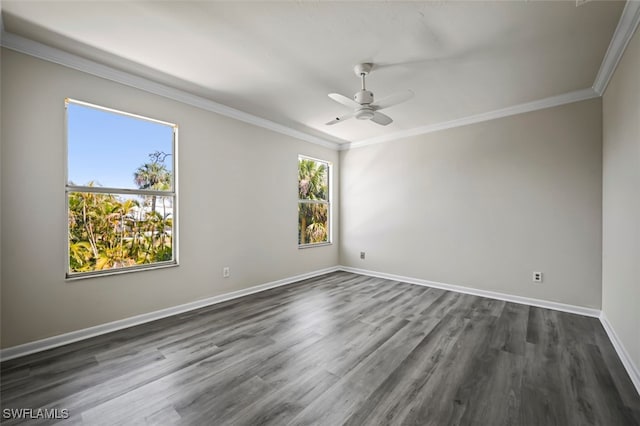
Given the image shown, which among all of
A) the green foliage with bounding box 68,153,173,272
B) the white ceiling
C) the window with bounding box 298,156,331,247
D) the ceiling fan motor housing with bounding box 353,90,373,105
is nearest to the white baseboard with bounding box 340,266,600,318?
the window with bounding box 298,156,331,247

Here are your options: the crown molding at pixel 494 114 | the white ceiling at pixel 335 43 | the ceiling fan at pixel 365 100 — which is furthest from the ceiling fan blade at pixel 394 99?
the crown molding at pixel 494 114

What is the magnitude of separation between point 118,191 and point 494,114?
4.88 meters

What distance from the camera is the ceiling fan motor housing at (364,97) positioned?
2732 mm

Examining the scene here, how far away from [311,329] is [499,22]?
3.13m

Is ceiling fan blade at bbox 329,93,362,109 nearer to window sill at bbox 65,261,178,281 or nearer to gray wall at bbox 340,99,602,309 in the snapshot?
gray wall at bbox 340,99,602,309

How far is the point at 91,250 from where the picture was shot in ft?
8.95

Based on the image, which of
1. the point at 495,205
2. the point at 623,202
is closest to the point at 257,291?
the point at 495,205

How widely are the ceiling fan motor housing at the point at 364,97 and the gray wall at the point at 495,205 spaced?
221 centimetres

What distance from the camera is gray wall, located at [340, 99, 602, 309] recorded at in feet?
10.8

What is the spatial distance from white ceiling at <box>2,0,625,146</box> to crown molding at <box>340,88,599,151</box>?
17cm

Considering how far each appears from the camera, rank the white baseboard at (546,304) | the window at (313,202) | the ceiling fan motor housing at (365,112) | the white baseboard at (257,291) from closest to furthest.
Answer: the white baseboard at (546,304) → the white baseboard at (257,291) → the ceiling fan motor housing at (365,112) → the window at (313,202)

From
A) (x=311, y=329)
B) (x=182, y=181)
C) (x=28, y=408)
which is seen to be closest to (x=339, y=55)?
(x=182, y=181)

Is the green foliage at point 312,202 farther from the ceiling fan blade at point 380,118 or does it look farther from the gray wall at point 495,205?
the ceiling fan blade at point 380,118

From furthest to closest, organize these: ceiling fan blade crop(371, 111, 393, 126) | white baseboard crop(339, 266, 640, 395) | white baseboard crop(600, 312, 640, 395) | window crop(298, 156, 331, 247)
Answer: window crop(298, 156, 331, 247)
ceiling fan blade crop(371, 111, 393, 126)
white baseboard crop(339, 266, 640, 395)
white baseboard crop(600, 312, 640, 395)
